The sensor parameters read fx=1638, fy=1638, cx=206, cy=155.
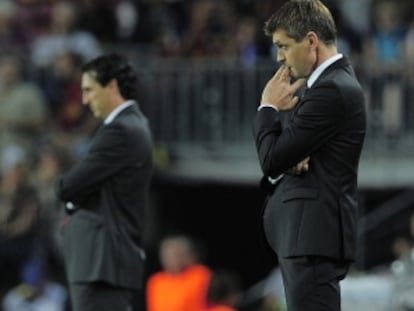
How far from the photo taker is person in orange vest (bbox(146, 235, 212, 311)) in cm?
1261

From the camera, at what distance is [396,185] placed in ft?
49.8

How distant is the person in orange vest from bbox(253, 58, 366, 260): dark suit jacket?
504cm

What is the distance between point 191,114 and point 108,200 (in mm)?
6365

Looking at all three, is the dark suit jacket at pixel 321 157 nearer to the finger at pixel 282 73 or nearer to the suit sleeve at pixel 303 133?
the suit sleeve at pixel 303 133

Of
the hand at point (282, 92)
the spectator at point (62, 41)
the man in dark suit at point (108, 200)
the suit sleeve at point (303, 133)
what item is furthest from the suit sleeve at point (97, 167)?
the spectator at point (62, 41)

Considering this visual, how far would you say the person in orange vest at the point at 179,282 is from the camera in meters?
12.6

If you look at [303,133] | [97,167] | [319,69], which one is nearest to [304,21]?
[319,69]

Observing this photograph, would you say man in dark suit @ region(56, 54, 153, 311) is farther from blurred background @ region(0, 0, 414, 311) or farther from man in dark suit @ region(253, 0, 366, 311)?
blurred background @ region(0, 0, 414, 311)

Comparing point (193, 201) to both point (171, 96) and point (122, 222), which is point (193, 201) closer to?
point (171, 96)

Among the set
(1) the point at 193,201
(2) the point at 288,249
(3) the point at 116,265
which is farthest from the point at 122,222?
(1) the point at 193,201

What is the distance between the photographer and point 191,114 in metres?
15.4

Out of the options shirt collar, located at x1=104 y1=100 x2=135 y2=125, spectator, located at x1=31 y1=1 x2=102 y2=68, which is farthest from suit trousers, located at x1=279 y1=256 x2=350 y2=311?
spectator, located at x1=31 y1=1 x2=102 y2=68

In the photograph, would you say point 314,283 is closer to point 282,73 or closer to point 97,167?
point 282,73

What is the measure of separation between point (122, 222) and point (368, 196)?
677 cm
